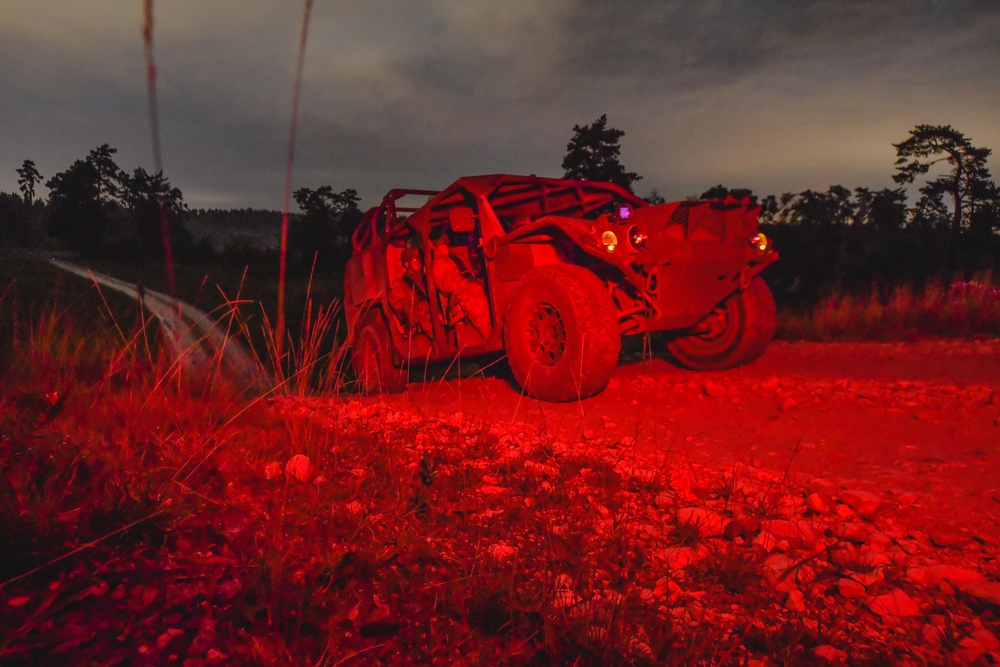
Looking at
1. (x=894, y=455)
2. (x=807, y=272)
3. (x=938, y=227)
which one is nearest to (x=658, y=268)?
(x=894, y=455)

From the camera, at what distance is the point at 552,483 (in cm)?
336

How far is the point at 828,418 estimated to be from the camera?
4891mm

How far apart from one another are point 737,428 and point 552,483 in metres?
2.06

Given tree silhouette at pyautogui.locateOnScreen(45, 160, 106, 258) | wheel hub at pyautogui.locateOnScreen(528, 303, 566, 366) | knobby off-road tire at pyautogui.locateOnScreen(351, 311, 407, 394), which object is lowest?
knobby off-road tire at pyautogui.locateOnScreen(351, 311, 407, 394)

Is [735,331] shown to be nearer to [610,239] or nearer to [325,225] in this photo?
[610,239]

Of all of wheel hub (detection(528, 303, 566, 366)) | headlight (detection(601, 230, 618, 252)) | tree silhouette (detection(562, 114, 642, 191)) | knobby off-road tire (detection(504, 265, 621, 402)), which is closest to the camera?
knobby off-road tire (detection(504, 265, 621, 402))

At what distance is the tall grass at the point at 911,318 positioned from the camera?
9242 millimetres

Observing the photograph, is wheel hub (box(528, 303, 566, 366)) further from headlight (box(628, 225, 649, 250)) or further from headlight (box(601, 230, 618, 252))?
headlight (box(628, 225, 649, 250))

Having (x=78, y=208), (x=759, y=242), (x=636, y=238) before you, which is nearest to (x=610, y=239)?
(x=636, y=238)

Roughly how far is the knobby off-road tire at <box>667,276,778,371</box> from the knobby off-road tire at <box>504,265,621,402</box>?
6.05 ft

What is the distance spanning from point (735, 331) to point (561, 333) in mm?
2171

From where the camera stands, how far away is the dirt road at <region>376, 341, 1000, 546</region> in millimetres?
3508

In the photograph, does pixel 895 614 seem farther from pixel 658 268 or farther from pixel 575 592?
→ pixel 658 268

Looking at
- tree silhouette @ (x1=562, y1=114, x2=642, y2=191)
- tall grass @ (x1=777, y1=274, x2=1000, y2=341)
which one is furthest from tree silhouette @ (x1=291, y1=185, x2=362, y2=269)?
tall grass @ (x1=777, y1=274, x2=1000, y2=341)
